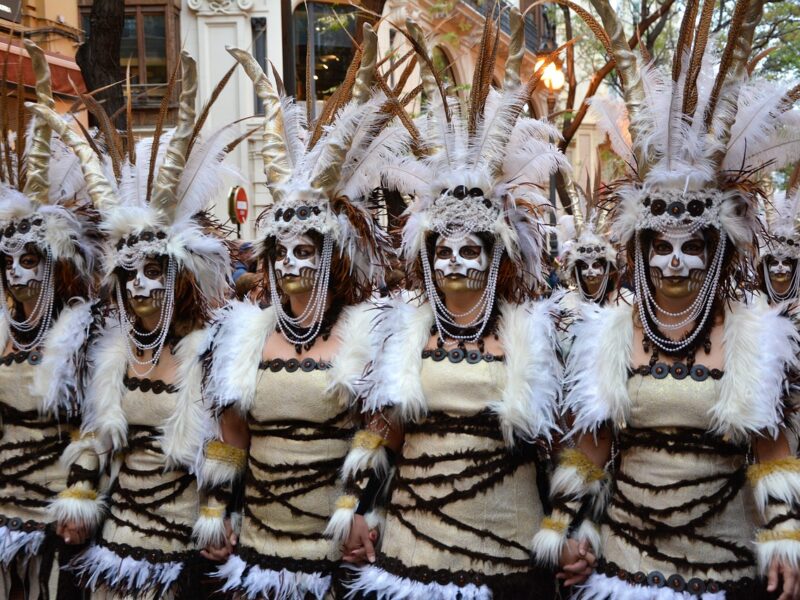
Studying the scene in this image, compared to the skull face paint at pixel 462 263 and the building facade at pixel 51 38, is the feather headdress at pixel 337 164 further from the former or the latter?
the building facade at pixel 51 38

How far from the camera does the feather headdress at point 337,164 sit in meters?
4.20

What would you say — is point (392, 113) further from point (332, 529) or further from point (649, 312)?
point (332, 529)

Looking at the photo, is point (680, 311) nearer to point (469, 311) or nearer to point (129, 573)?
point (469, 311)

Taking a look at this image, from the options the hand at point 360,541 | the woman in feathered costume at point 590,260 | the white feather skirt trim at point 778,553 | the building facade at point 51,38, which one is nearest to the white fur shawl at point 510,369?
the hand at point 360,541

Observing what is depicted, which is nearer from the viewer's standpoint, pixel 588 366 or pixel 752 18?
pixel 752 18

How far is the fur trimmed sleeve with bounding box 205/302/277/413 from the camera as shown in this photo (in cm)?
414

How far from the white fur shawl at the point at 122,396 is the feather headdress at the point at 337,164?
0.71m

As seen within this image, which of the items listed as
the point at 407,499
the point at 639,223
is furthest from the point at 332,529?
the point at 639,223

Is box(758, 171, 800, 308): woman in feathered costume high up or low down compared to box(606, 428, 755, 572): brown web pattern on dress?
up

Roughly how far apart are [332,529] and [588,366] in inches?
48.2

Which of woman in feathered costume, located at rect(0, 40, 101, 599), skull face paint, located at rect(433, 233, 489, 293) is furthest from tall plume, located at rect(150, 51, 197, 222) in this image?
skull face paint, located at rect(433, 233, 489, 293)

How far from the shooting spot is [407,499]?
3811 millimetres

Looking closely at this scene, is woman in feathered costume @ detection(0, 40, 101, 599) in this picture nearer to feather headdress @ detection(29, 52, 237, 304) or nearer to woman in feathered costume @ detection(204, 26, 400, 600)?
feather headdress @ detection(29, 52, 237, 304)

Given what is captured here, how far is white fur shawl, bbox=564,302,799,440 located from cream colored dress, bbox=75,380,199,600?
6.18ft
